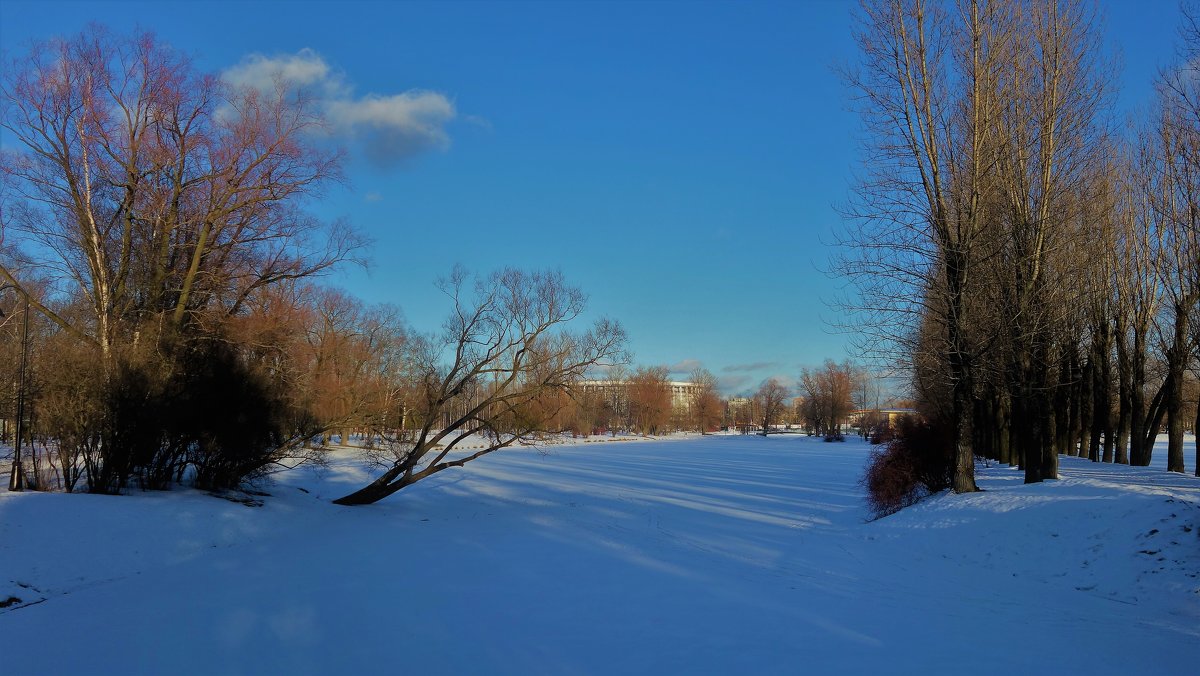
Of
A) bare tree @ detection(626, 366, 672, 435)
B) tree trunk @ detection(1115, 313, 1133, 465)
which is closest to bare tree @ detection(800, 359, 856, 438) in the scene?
bare tree @ detection(626, 366, 672, 435)

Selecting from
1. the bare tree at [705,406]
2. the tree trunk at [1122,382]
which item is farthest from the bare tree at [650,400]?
the tree trunk at [1122,382]

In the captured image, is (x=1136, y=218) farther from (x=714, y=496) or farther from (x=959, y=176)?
(x=714, y=496)

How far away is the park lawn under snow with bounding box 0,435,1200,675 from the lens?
23.8 ft

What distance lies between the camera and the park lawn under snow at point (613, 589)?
23.8 ft

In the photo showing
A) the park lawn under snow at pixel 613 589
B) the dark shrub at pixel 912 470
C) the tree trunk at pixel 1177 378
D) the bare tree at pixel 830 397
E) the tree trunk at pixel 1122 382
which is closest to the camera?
the park lawn under snow at pixel 613 589

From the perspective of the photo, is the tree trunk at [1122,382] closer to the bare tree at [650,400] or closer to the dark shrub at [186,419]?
the dark shrub at [186,419]

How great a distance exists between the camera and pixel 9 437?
18.5m

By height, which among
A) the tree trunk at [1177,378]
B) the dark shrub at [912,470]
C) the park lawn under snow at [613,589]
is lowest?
the park lawn under snow at [613,589]

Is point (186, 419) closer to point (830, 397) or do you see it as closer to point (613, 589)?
point (613, 589)

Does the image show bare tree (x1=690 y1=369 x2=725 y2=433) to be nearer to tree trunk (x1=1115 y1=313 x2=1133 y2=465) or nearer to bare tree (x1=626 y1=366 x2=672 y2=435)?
bare tree (x1=626 y1=366 x2=672 y2=435)

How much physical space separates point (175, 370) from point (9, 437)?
23.5 feet

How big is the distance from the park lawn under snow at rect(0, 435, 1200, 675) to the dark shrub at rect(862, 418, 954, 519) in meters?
1.51

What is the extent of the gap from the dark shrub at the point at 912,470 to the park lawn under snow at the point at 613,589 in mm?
1510

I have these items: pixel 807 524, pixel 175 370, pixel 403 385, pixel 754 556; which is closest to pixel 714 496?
pixel 807 524
